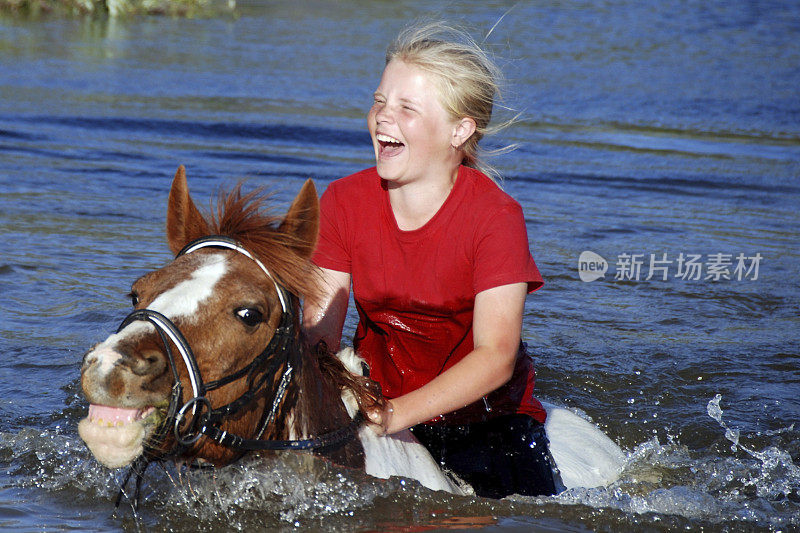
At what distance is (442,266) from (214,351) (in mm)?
1116

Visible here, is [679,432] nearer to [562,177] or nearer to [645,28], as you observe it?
[562,177]

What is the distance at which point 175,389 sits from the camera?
232 centimetres

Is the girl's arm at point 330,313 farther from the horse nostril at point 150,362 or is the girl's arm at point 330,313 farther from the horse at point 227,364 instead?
the horse nostril at point 150,362

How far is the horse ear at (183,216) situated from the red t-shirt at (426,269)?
0.80 meters

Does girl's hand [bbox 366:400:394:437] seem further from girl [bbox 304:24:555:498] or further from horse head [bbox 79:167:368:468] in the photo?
girl [bbox 304:24:555:498]

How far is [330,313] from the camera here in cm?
342

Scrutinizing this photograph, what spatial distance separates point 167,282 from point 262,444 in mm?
516

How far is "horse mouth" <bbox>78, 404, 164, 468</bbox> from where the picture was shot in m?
2.23

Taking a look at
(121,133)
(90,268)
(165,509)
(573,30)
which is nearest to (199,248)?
(165,509)

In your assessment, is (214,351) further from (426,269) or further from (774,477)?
(774,477)

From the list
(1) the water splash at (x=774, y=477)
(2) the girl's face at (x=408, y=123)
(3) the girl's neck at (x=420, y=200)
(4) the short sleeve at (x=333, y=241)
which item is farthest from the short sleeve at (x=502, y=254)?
(1) the water splash at (x=774, y=477)

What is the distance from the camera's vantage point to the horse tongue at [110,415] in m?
2.23

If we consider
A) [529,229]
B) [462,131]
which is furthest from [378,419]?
[529,229]

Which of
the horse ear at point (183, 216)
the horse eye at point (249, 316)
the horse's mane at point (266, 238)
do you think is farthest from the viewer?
the horse ear at point (183, 216)
